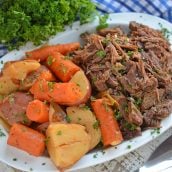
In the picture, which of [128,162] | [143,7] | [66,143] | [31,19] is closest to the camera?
[66,143]

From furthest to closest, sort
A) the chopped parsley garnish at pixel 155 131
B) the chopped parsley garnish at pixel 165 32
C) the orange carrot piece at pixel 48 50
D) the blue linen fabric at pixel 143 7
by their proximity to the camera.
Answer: the blue linen fabric at pixel 143 7, the chopped parsley garnish at pixel 165 32, the orange carrot piece at pixel 48 50, the chopped parsley garnish at pixel 155 131

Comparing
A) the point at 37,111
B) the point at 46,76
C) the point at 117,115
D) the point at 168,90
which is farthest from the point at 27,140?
the point at 168,90

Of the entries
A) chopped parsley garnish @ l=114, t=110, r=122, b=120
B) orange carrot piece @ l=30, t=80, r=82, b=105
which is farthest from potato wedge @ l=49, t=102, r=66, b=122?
chopped parsley garnish @ l=114, t=110, r=122, b=120

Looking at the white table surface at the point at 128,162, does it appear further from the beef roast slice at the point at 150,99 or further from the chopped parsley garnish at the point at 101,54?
the chopped parsley garnish at the point at 101,54

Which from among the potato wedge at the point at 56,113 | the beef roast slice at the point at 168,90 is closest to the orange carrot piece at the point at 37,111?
the potato wedge at the point at 56,113

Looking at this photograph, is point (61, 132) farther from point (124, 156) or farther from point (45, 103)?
point (124, 156)

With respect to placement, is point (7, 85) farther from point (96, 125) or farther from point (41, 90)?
point (96, 125)
